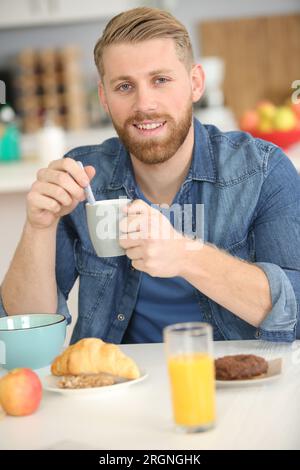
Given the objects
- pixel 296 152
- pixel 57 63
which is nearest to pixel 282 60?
pixel 57 63

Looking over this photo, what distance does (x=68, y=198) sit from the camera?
1375mm

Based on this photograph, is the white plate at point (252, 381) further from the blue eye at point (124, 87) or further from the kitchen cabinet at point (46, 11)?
the kitchen cabinet at point (46, 11)

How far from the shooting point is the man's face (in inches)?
59.9

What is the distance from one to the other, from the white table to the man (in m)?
0.36

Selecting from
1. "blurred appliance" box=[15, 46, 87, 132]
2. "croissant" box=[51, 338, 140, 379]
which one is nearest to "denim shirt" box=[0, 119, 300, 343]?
"croissant" box=[51, 338, 140, 379]

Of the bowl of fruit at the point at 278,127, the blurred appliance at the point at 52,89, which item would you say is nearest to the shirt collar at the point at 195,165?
the bowl of fruit at the point at 278,127

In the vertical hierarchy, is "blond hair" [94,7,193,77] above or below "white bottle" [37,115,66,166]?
above

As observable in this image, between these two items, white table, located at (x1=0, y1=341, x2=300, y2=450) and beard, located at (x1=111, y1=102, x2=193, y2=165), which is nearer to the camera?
white table, located at (x1=0, y1=341, x2=300, y2=450)

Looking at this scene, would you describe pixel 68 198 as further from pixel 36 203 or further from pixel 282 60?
pixel 282 60

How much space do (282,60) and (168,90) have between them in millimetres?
5603

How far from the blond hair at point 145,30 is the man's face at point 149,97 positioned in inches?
0.5

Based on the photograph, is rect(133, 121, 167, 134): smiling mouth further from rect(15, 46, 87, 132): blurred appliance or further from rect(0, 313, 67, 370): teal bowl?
rect(15, 46, 87, 132): blurred appliance

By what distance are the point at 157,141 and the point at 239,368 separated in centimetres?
61

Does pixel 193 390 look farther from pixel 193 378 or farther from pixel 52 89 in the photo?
pixel 52 89
